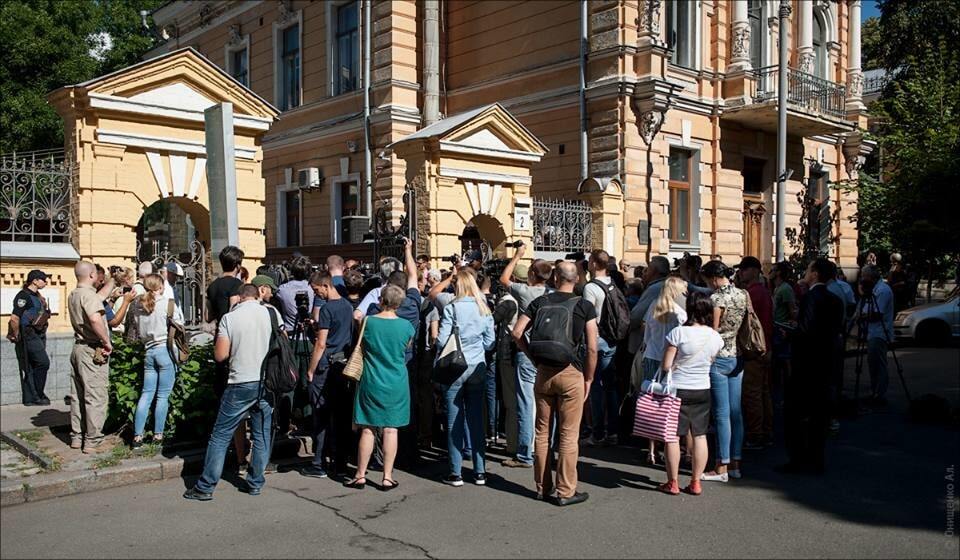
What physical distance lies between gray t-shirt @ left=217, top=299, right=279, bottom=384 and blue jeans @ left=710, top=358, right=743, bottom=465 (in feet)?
12.8

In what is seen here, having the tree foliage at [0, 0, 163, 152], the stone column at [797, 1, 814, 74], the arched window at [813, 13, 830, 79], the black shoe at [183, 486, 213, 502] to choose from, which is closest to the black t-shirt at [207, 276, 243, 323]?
the black shoe at [183, 486, 213, 502]

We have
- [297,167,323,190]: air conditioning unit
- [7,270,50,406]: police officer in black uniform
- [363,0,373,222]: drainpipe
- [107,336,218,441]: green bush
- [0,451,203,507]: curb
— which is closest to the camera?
[0,451,203,507]: curb

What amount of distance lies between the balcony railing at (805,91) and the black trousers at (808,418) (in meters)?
13.0

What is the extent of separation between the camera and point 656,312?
24.4ft

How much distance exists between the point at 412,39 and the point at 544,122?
14.5 ft

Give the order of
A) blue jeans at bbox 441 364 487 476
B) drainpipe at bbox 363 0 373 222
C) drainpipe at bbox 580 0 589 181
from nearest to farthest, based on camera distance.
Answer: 1. blue jeans at bbox 441 364 487 476
2. drainpipe at bbox 580 0 589 181
3. drainpipe at bbox 363 0 373 222

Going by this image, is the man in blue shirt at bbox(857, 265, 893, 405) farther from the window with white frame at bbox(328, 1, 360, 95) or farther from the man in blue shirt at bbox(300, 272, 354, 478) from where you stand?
the window with white frame at bbox(328, 1, 360, 95)

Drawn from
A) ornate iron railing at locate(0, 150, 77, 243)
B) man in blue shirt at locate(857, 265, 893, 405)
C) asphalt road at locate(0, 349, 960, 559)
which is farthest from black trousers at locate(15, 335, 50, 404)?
man in blue shirt at locate(857, 265, 893, 405)

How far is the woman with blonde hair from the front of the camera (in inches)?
289

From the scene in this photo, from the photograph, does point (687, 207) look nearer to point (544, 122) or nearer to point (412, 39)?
point (544, 122)

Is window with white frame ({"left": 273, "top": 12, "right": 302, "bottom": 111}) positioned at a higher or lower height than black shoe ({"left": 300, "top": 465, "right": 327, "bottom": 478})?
higher

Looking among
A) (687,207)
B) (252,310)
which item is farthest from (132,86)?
(687,207)

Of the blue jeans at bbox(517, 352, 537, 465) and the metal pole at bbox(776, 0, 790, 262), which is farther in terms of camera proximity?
the metal pole at bbox(776, 0, 790, 262)

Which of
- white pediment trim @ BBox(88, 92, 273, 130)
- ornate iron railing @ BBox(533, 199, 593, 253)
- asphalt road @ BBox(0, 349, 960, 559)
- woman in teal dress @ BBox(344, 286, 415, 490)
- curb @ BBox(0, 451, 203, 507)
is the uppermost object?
white pediment trim @ BBox(88, 92, 273, 130)
